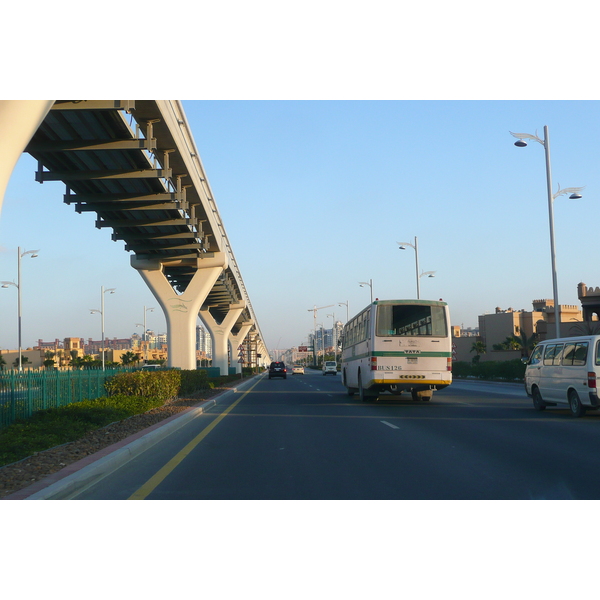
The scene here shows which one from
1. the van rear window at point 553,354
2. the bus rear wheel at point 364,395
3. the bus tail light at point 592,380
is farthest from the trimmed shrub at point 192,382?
the bus tail light at point 592,380

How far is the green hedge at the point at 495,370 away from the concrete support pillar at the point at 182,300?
19652 mm

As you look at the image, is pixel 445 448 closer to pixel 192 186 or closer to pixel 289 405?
pixel 289 405

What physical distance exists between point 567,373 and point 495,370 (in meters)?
29.6

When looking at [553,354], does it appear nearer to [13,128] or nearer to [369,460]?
[369,460]

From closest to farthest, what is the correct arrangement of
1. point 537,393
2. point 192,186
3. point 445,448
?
point 445,448, point 537,393, point 192,186

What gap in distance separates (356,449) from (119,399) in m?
10.7

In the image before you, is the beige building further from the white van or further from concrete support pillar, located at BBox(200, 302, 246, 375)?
the white van

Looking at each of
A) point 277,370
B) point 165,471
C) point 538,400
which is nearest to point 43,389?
point 165,471

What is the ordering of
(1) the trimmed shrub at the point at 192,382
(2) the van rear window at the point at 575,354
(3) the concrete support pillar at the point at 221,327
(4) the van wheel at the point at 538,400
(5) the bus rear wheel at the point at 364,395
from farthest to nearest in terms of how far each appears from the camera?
(3) the concrete support pillar at the point at 221,327 < (1) the trimmed shrub at the point at 192,382 < (5) the bus rear wheel at the point at 364,395 < (4) the van wheel at the point at 538,400 < (2) the van rear window at the point at 575,354

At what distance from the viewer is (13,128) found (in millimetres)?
8609

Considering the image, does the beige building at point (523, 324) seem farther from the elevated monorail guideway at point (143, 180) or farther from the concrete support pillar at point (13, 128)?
the concrete support pillar at point (13, 128)

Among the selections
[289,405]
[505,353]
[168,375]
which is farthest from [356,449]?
[505,353]

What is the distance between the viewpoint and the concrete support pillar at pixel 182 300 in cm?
3456
